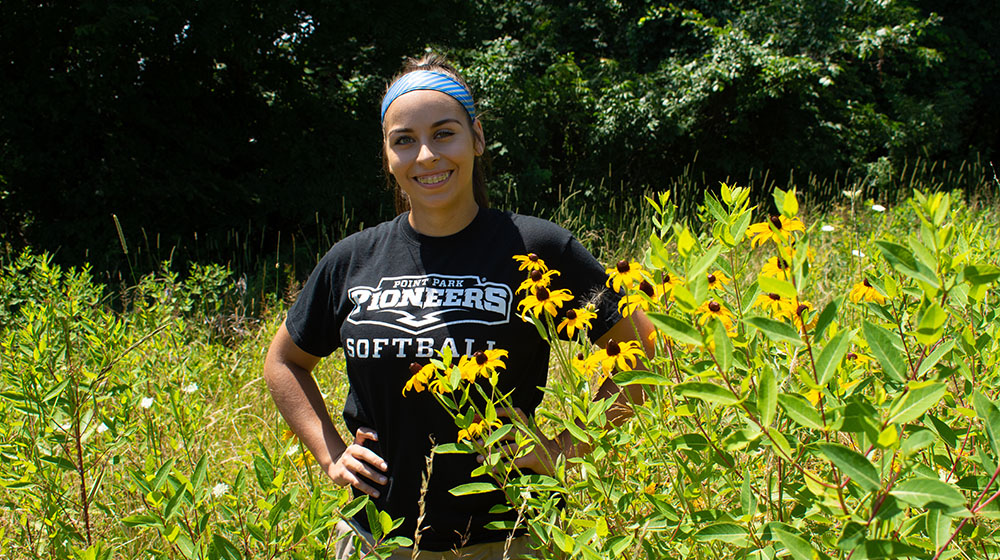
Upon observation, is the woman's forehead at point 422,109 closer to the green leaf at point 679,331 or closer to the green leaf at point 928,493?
the green leaf at point 679,331

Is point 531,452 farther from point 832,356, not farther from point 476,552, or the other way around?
point 832,356

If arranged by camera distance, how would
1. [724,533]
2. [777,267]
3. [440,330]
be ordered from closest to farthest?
[724,533] → [777,267] → [440,330]

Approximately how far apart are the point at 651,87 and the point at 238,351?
19.0ft

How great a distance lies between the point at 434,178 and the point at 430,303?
0.33 m

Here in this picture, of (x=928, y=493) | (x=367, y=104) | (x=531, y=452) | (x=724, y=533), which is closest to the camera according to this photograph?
(x=928, y=493)

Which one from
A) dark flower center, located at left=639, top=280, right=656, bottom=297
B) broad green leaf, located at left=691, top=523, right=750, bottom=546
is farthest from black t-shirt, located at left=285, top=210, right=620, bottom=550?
broad green leaf, located at left=691, top=523, right=750, bottom=546

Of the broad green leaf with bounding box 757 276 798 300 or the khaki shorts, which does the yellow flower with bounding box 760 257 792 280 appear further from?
the khaki shorts

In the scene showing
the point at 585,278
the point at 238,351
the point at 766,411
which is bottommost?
the point at 238,351

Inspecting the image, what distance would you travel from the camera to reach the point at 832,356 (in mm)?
643

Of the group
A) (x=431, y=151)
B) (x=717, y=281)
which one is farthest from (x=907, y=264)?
(x=431, y=151)

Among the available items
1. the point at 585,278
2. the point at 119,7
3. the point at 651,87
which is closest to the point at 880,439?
the point at 585,278

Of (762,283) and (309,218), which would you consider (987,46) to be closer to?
(309,218)

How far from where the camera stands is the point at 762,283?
2.04ft

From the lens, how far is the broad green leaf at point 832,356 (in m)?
0.63
